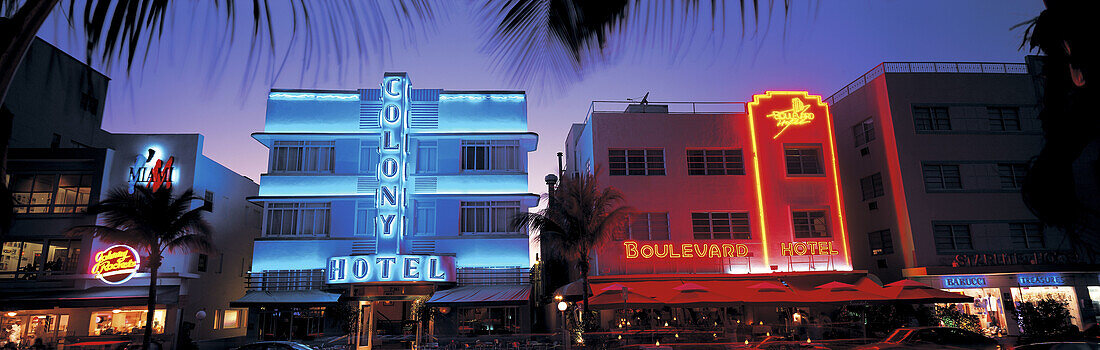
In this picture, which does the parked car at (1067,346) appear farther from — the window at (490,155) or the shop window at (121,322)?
the shop window at (121,322)

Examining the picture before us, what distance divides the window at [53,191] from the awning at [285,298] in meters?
8.16

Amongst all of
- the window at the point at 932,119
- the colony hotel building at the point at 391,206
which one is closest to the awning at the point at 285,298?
the colony hotel building at the point at 391,206

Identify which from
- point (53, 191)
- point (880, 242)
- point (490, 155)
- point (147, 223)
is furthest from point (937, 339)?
point (53, 191)

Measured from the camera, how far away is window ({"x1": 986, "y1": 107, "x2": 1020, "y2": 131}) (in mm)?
31406

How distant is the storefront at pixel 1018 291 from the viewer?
93.2 ft

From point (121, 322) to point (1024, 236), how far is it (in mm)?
42440

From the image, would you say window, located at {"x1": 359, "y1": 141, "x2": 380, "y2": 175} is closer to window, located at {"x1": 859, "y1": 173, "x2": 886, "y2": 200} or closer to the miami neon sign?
the miami neon sign

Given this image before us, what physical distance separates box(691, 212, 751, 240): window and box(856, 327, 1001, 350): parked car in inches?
411

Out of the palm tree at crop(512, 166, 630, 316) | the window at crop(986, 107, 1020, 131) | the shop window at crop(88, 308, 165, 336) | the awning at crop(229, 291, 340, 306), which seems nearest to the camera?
the palm tree at crop(512, 166, 630, 316)

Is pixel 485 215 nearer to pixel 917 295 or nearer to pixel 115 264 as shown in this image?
pixel 115 264

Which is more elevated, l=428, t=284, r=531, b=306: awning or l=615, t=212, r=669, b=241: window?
l=615, t=212, r=669, b=241: window

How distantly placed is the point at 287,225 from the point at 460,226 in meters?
8.43

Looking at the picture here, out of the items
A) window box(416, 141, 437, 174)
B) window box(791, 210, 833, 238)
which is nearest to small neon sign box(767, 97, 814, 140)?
window box(791, 210, 833, 238)

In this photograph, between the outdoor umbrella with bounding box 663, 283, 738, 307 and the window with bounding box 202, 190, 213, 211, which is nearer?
the outdoor umbrella with bounding box 663, 283, 738, 307
